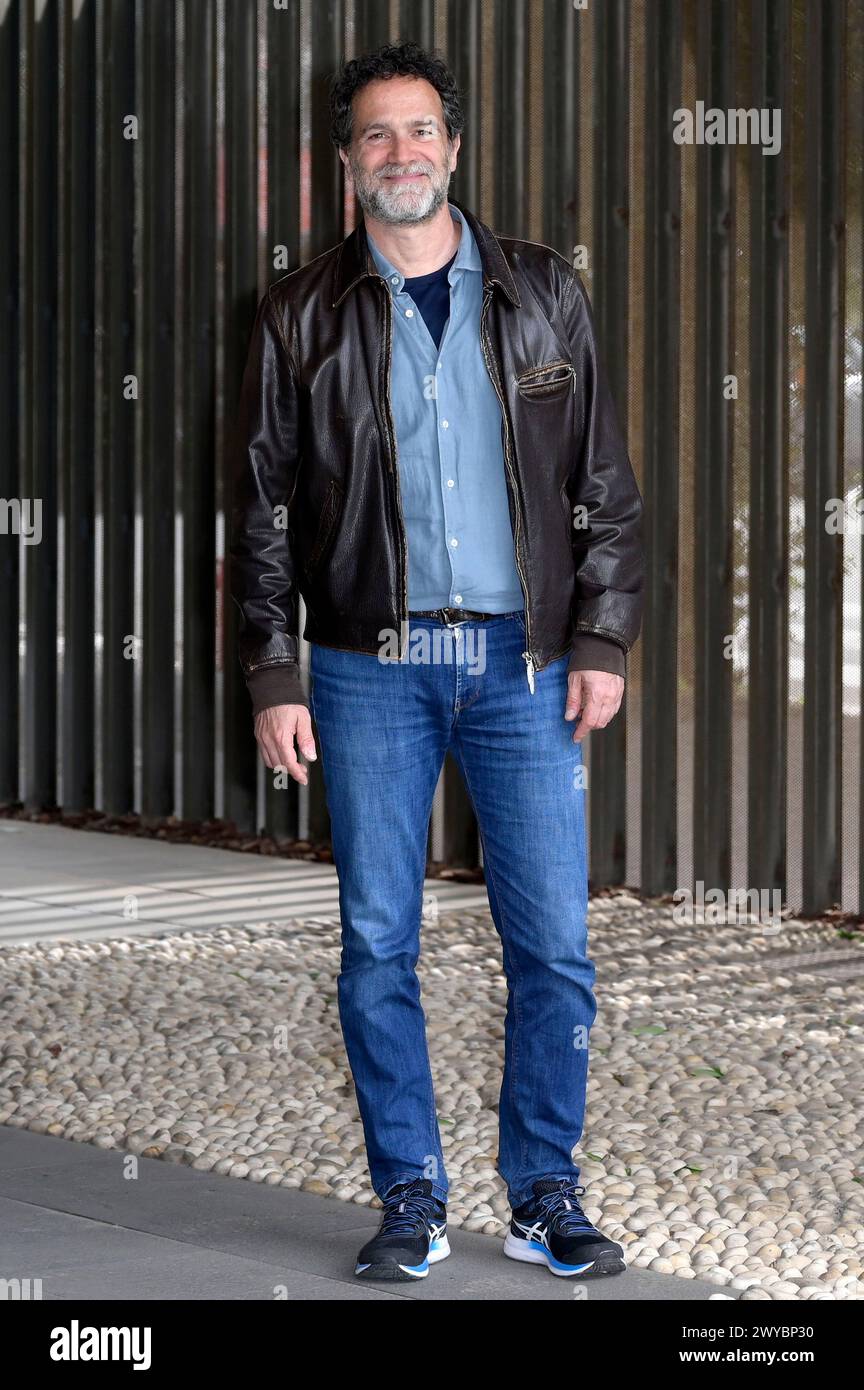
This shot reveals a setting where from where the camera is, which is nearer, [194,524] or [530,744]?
[530,744]

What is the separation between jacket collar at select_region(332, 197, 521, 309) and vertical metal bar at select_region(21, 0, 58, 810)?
5.03m

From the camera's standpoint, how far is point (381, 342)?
2.99 m

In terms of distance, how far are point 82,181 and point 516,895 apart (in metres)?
5.52

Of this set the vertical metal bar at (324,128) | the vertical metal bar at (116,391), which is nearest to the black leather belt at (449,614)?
the vertical metal bar at (324,128)

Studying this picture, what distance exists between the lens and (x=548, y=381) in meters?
3.01

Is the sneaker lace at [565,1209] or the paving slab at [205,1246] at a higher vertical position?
the sneaker lace at [565,1209]

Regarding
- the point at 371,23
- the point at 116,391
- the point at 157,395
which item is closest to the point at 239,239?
the point at 157,395

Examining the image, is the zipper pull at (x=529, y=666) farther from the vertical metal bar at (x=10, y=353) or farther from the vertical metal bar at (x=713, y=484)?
the vertical metal bar at (x=10, y=353)

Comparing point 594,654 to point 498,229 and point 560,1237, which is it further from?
point 498,229

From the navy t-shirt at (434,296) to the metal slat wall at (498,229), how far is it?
2422 millimetres

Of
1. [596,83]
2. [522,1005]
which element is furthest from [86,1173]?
[596,83]

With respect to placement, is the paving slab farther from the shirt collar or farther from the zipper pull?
the shirt collar

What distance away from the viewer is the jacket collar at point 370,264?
9.88 feet

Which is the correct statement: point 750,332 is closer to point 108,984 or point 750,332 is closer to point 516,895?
point 108,984
